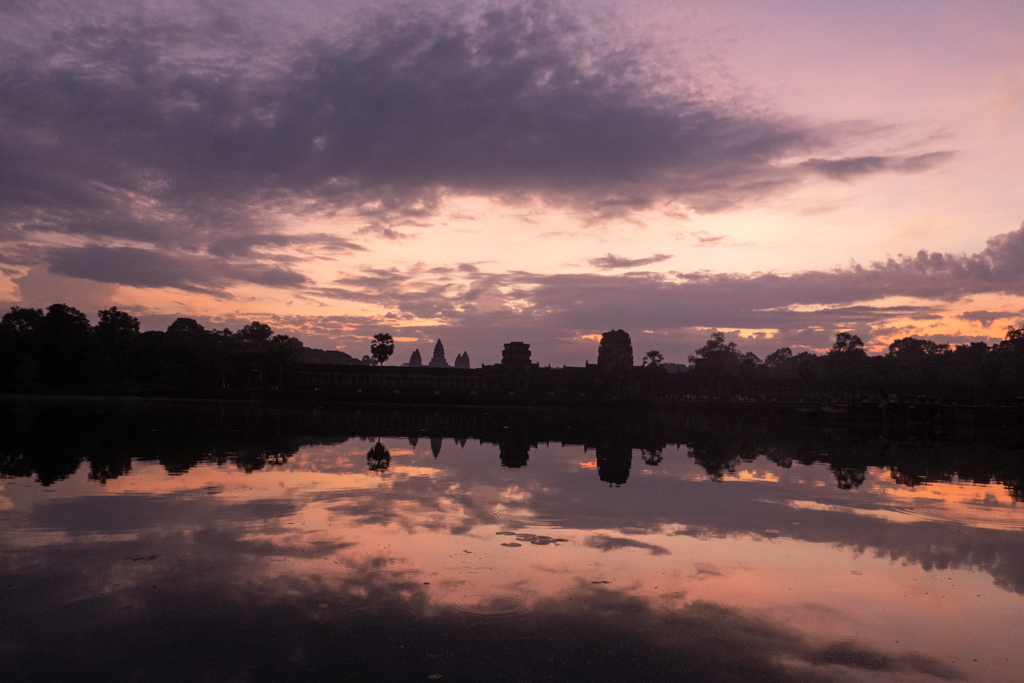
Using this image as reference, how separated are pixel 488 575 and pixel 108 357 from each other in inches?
4337

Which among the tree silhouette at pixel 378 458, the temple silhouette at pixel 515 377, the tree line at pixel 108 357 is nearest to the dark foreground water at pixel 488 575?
the tree silhouette at pixel 378 458

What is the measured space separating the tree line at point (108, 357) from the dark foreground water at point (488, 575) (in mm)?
87491

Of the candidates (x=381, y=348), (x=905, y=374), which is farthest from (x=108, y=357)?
(x=905, y=374)

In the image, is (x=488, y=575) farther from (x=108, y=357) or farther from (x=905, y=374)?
(x=905, y=374)

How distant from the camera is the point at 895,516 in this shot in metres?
16.8

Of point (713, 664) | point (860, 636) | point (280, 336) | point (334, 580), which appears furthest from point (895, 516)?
point (280, 336)

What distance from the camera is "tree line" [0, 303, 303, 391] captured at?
310 feet

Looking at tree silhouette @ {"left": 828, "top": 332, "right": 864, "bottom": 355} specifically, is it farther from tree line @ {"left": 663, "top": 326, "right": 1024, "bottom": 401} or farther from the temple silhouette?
the temple silhouette

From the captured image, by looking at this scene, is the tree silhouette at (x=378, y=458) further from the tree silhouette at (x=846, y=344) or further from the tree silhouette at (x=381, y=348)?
the tree silhouette at (x=846, y=344)

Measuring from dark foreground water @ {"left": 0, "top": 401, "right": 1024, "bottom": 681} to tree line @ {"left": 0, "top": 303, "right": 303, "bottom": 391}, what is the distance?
87.5 meters

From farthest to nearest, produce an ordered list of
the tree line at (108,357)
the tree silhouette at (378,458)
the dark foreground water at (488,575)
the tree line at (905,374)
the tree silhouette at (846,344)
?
the tree silhouette at (846,344) < the tree line at (905,374) < the tree line at (108,357) < the tree silhouette at (378,458) < the dark foreground water at (488,575)

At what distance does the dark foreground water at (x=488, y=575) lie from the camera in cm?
744

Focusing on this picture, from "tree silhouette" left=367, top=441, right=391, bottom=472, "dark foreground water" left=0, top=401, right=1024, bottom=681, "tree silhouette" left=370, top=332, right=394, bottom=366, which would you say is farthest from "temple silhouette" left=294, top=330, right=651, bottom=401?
"dark foreground water" left=0, top=401, right=1024, bottom=681

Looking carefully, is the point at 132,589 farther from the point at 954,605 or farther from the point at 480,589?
the point at 954,605
